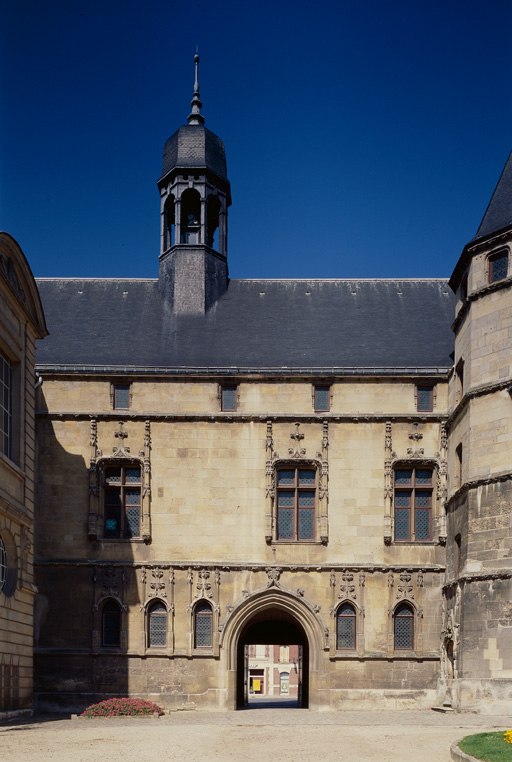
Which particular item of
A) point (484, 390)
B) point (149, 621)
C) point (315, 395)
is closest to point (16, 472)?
point (149, 621)

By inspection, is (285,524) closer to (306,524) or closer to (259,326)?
(306,524)

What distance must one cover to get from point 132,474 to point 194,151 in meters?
10.9

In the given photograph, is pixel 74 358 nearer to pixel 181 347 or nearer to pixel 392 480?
pixel 181 347

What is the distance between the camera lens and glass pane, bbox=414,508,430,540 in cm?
2677

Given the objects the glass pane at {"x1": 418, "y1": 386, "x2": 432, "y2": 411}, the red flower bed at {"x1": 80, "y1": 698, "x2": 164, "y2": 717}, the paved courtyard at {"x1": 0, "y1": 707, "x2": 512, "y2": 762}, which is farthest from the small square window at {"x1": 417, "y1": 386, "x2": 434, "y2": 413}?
the red flower bed at {"x1": 80, "y1": 698, "x2": 164, "y2": 717}

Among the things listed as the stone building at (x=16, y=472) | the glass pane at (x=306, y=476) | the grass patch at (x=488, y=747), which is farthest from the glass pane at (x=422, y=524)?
the grass patch at (x=488, y=747)

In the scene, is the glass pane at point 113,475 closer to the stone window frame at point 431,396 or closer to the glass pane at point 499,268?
the stone window frame at point 431,396

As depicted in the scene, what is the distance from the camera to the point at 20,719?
69.8 feet

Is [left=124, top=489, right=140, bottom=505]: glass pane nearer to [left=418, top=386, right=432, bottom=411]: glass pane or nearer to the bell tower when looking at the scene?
the bell tower

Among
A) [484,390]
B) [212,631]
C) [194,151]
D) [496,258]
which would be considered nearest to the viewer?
[484,390]

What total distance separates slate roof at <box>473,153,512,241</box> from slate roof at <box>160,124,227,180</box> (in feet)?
32.5

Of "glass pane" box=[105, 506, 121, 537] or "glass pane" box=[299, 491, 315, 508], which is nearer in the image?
"glass pane" box=[105, 506, 121, 537]

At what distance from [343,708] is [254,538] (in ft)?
16.1

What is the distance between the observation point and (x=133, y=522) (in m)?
26.9
